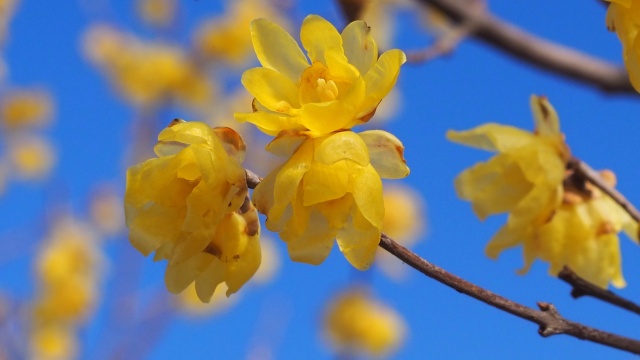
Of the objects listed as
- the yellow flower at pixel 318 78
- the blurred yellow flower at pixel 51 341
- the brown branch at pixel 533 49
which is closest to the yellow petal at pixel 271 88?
the yellow flower at pixel 318 78

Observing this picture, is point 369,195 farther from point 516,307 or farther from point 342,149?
point 516,307

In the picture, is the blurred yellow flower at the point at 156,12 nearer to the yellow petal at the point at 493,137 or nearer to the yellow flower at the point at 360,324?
the yellow flower at the point at 360,324

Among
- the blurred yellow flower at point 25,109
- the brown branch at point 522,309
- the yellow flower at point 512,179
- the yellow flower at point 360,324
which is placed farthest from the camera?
the blurred yellow flower at point 25,109

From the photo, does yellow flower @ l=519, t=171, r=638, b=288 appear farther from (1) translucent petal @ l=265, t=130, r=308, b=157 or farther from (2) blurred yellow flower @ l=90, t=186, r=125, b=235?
(2) blurred yellow flower @ l=90, t=186, r=125, b=235

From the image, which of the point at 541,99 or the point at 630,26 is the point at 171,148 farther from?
the point at 541,99

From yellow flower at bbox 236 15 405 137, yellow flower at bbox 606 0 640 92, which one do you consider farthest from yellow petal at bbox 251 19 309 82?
yellow flower at bbox 606 0 640 92

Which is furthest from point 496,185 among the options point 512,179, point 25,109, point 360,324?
point 25,109
